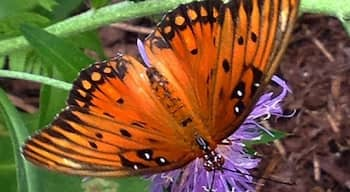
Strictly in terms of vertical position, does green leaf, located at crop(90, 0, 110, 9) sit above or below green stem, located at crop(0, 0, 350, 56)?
above

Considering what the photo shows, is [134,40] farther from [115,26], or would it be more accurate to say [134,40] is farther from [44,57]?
[44,57]

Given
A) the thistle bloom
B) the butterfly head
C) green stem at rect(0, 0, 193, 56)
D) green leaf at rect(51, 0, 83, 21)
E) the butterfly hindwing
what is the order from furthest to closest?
green leaf at rect(51, 0, 83, 21) < green stem at rect(0, 0, 193, 56) < the thistle bloom < the butterfly head < the butterfly hindwing

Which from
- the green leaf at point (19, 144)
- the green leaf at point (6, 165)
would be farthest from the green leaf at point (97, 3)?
the green leaf at point (6, 165)

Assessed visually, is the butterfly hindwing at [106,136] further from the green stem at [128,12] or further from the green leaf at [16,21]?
the green leaf at [16,21]

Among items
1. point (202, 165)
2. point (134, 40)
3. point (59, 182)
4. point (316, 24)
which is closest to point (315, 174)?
point (316, 24)

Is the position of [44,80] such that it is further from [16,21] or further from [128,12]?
[16,21]

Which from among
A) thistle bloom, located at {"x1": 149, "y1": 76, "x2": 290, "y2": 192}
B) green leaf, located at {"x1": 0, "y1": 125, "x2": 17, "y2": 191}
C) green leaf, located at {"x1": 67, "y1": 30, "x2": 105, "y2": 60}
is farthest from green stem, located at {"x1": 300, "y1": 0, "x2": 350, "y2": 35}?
green leaf, located at {"x1": 0, "y1": 125, "x2": 17, "y2": 191}

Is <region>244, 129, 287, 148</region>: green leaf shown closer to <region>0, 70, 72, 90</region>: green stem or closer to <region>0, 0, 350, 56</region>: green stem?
<region>0, 0, 350, 56</region>: green stem
